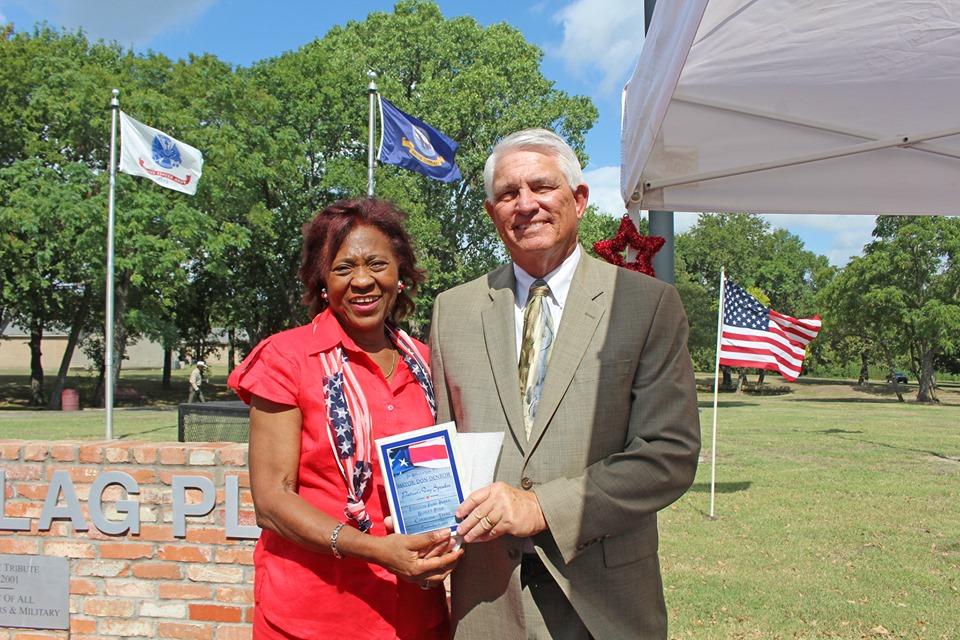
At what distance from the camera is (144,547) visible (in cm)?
444

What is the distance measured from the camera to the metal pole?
3.70 meters

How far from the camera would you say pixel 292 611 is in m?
2.27

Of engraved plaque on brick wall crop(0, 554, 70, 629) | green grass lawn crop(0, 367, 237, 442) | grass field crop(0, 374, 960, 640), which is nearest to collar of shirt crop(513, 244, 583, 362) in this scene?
engraved plaque on brick wall crop(0, 554, 70, 629)

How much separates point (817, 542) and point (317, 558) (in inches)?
313

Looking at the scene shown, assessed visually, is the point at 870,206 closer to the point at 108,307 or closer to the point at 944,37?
the point at 944,37

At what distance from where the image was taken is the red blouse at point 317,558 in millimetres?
2270

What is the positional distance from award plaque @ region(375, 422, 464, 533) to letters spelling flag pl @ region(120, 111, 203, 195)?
1449 centimetres

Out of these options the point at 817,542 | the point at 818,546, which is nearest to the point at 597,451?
the point at 818,546

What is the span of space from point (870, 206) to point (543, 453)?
3089 millimetres

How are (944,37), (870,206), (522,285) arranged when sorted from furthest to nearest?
(870,206) < (944,37) < (522,285)

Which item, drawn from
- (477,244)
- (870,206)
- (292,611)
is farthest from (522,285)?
(477,244)

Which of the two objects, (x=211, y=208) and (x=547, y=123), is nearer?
(x=211, y=208)

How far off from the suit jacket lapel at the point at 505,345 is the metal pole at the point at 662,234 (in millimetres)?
1359

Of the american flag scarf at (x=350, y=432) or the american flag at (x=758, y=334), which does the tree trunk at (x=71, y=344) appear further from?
the american flag scarf at (x=350, y=432)
